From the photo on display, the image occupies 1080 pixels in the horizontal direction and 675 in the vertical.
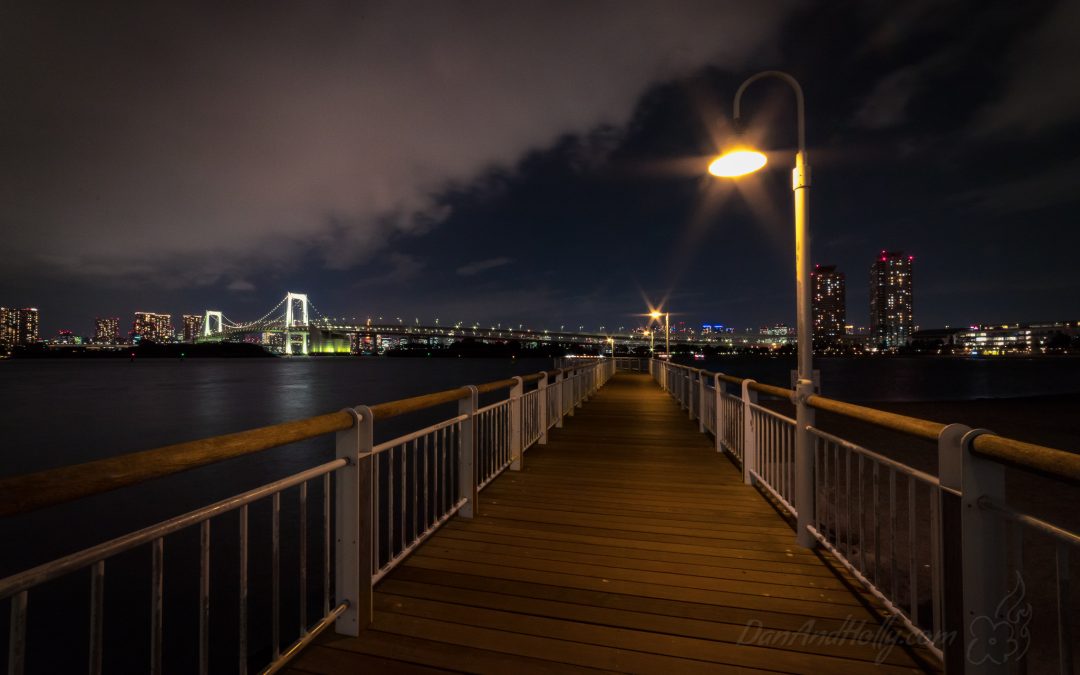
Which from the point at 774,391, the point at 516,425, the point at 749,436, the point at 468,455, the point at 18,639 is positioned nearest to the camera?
the point at 18,639

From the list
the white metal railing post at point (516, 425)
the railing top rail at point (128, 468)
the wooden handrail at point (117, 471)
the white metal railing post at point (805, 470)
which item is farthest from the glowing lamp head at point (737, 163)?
the wooden handrail at point (117, 471)

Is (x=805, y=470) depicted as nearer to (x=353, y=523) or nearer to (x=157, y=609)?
(x=353, y=523)

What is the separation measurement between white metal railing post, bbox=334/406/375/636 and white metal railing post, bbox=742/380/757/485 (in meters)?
3.85

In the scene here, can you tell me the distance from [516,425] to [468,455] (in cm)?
167

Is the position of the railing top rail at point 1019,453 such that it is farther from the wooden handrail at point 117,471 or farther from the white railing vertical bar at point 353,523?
the white railing vertical bar at point 353,523

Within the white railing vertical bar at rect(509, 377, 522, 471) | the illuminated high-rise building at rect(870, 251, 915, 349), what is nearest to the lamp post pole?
the white railing vertical bar at rect(509, 377, 522, 471)

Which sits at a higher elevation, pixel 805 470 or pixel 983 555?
pixel 983 555

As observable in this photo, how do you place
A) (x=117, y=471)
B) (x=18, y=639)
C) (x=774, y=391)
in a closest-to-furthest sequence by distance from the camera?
(x=18, y=639)
(x=117, y=471)
(x=774, y=391)

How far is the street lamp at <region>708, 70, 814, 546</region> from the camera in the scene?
357 cm

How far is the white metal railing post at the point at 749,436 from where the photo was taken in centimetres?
511

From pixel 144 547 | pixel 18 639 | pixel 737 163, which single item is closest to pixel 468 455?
pixel 18 639

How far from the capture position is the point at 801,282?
13.5 feet

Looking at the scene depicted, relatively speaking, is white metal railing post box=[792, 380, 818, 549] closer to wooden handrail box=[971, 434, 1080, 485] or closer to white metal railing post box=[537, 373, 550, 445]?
wooden handrail box=[971, 434, 1080, 485]

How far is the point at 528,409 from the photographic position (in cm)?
656
